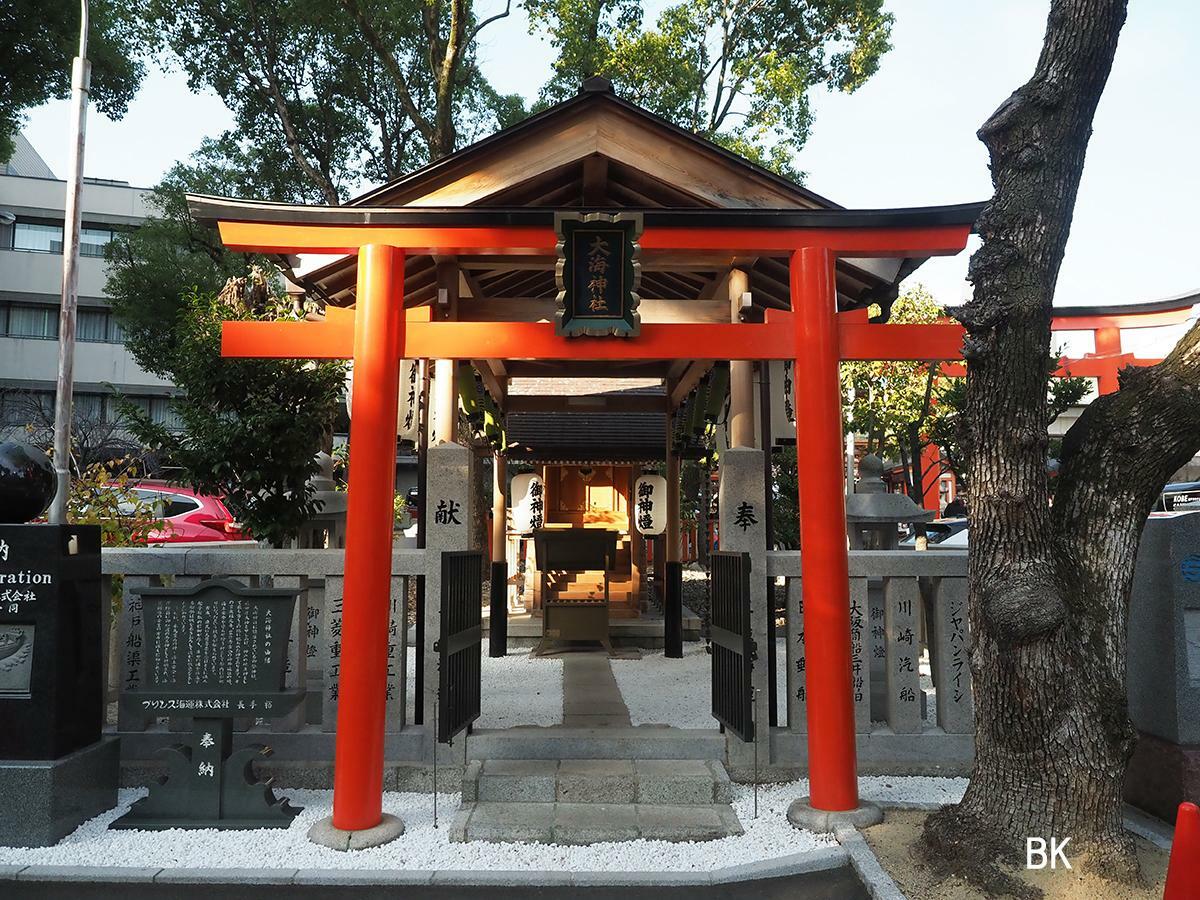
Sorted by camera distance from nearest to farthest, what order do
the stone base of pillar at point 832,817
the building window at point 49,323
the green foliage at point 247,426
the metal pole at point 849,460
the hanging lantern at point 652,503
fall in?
the stone base of pillar at point 832,817 → the green foliage at point 247,426 → the hanging lantern at point 652,503 → the metal pole at point 849,460 → the building window at point 49,323

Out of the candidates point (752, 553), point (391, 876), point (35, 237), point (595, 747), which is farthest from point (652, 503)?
point (35, 237)

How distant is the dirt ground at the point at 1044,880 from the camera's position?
3.95 meters

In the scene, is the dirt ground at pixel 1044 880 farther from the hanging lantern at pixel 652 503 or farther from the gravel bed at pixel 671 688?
the hanging lantern at pixel 652 503

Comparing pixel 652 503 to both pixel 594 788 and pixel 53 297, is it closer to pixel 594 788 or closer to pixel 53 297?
pixel 594 788

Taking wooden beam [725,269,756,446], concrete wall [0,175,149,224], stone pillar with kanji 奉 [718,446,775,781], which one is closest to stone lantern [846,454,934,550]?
wooden beam [725,269,756,446]

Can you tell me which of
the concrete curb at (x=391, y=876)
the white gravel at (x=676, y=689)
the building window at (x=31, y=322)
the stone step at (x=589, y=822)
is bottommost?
the concrete curb at (x=391, y=876)

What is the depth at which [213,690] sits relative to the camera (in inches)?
207

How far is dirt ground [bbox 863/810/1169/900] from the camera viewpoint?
395cm

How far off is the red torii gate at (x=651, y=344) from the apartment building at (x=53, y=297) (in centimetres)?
2776

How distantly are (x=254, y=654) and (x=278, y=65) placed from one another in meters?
16.2

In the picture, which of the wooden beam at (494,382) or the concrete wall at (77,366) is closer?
the wooden beam at (494,382)

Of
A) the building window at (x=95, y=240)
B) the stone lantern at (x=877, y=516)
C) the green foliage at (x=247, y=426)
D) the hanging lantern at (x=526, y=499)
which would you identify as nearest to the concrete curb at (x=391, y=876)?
the green foliage at (x=247, y=426)

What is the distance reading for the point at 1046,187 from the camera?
4.51 metres

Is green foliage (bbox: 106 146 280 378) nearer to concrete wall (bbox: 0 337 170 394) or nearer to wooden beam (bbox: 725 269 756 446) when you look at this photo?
concrete wall (bbox: 0 337 170 394)
